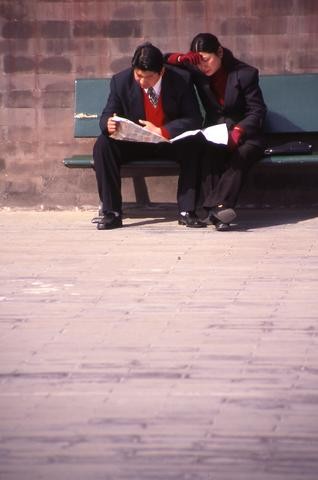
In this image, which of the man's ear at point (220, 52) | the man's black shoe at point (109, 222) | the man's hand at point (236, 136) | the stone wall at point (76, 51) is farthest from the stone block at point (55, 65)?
the man's hand at point (236, 136)

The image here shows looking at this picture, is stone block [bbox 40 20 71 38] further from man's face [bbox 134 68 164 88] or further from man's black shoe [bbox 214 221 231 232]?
man's black shoe [bbox 214 221 231 232]

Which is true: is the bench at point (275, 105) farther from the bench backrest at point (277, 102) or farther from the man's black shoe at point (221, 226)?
the man's black shoe at point (221, 226)

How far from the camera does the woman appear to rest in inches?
357

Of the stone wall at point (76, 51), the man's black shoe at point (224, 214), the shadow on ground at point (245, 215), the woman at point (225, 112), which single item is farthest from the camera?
the stone wall at point (76, 51)

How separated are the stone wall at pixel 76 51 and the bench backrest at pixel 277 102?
0.12m

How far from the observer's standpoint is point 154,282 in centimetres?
695

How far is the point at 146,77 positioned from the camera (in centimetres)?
903

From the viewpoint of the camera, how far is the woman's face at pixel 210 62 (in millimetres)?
9105

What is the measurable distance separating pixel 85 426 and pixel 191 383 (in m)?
0.63

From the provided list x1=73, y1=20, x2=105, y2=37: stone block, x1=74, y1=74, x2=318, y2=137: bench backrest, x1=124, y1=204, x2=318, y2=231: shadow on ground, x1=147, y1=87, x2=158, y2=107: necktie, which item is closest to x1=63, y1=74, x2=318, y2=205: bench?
x1=74, y1=74, x2=318, y2=137: bench backrest

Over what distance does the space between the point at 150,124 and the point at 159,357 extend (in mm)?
3991

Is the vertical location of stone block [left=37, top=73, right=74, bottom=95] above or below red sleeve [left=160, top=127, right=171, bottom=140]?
above

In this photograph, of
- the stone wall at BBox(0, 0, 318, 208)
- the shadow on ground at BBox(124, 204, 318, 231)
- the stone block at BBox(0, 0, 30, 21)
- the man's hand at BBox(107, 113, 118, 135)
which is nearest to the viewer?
the man's hand at BBox(107, 113, 118, 135)

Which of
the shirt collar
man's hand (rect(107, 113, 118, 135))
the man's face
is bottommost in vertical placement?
man's hand (rect(107, 113, 118, 135))
